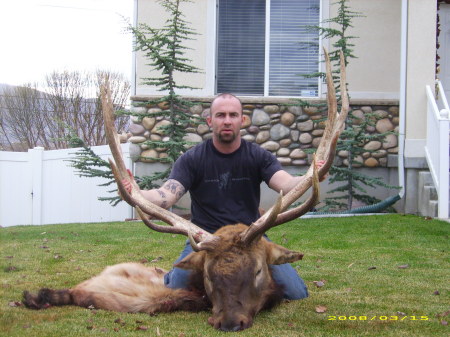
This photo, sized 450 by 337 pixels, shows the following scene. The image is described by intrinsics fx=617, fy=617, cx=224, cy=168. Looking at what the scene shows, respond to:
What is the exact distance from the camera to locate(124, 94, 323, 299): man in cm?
517

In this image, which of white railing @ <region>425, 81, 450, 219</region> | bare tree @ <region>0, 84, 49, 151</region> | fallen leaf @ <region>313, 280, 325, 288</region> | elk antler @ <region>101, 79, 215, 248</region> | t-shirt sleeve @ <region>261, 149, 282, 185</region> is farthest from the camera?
bare tree @ <region>0, 84, 49, 151</region>

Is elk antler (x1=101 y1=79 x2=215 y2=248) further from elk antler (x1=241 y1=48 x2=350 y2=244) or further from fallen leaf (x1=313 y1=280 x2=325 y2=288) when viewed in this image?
fallen leaf (x1=313 y1=280 x2=325 y2=288)

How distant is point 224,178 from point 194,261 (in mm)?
919

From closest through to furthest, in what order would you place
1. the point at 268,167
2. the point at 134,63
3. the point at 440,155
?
the point at 268,167
the point at 440,155
the point at 134,63

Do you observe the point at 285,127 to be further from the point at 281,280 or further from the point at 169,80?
the point at 281,280

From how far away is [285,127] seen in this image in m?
12.0

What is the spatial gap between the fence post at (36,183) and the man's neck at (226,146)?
32.2 feet

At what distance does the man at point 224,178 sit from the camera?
5172 mm

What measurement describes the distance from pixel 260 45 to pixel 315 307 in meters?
8.31

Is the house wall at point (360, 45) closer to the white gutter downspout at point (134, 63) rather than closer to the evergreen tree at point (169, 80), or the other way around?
the white gutter downspout at point (134, 63)

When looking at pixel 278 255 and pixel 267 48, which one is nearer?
pixel 278 255

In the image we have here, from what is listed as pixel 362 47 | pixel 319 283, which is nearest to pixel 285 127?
pixel 362 47

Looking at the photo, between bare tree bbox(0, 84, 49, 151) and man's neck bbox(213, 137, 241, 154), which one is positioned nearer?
man's neck bbox(213, 137, 241, 154)

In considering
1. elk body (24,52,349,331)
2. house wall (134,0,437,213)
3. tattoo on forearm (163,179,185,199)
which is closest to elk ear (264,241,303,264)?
elk body (24,52,349,331)
